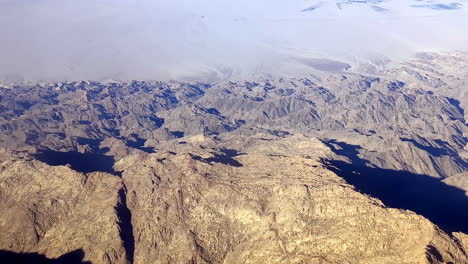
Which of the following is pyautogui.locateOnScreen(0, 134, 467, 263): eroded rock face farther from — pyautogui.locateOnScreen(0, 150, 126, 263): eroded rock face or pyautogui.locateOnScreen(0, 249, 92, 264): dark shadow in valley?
pyautogui.locateOnScreen(0, 249, 92, 264): dark shadow in valley

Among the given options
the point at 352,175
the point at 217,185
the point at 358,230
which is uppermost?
the point at 358,230

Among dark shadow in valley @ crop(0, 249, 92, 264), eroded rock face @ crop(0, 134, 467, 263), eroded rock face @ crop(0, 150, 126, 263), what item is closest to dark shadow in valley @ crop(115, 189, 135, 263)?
eroded rock face @ crop(0, 134, 467, 263)

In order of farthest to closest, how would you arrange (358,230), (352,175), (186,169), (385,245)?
(352,175) < (186,169) < (358,230) < (385,245)

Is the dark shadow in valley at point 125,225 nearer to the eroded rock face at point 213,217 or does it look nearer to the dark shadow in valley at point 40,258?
the eroded rock face at point 213,217

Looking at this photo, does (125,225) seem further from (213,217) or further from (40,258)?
(213,217)

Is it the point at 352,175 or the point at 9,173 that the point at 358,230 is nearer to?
the point at 352,175

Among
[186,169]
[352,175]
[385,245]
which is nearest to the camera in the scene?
[385,245]

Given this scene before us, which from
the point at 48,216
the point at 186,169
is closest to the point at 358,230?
the point at 186,169

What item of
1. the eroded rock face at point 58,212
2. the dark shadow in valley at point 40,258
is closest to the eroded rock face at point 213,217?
the eroded rock face at point 58,212

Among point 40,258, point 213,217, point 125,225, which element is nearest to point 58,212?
point 40,258
